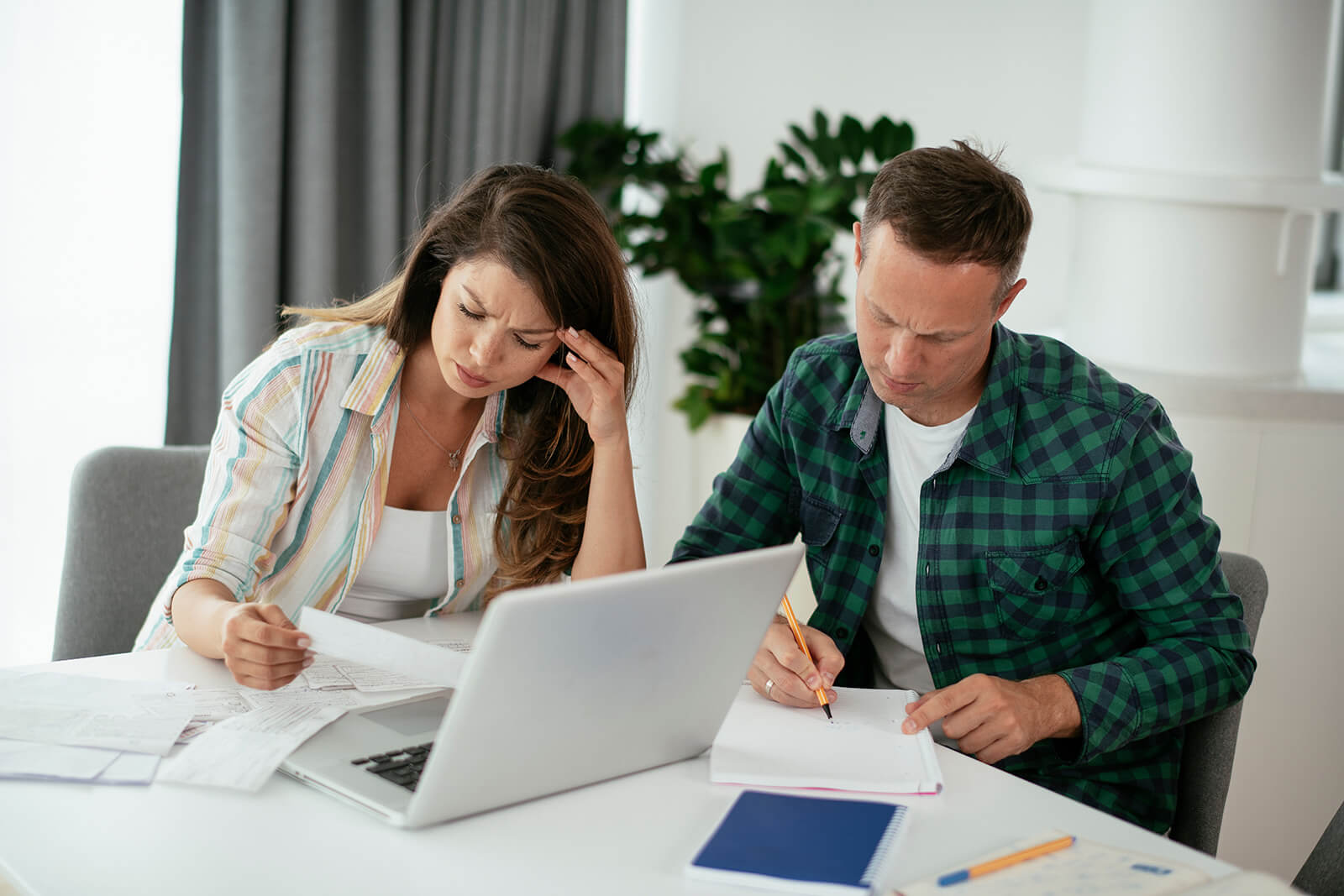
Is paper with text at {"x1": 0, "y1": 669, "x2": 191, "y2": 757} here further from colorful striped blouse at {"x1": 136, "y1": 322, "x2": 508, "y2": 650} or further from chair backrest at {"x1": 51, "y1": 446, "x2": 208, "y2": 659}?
chair backrest at {"x1": 51, "y1": 446, "x2": 208, "y2": 659}

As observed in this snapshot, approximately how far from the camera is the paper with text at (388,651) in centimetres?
99

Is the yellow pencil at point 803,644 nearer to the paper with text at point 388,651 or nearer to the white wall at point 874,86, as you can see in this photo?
the paper with text at point 388,651

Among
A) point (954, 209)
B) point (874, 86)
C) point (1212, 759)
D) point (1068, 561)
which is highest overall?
point (874, 86)

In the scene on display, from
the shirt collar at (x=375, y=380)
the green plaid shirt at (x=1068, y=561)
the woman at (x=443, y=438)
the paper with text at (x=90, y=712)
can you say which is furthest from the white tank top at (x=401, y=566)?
the green plaid shirt at (x=1068, y=561)

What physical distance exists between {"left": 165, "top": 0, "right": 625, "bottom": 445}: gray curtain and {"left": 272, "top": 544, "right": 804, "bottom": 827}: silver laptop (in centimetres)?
145

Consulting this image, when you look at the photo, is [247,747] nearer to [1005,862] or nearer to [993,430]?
[1005,862]

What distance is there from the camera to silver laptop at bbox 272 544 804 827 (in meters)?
0.93

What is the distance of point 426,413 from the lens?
1.71m

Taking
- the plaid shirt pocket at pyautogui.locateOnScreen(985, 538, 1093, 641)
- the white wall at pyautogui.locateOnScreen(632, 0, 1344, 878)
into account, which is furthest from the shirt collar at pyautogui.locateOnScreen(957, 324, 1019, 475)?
the white wall at pyautogui.locateOnScreen(632, 0, 1344, 878)

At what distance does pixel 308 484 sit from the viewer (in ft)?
5.16

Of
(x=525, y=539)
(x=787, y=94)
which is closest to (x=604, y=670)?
(x=525, y=539)

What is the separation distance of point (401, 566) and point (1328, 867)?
1.10 meters

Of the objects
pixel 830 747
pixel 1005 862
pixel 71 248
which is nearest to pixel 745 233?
pixel 71 248

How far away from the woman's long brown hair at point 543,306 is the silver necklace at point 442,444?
55mm
